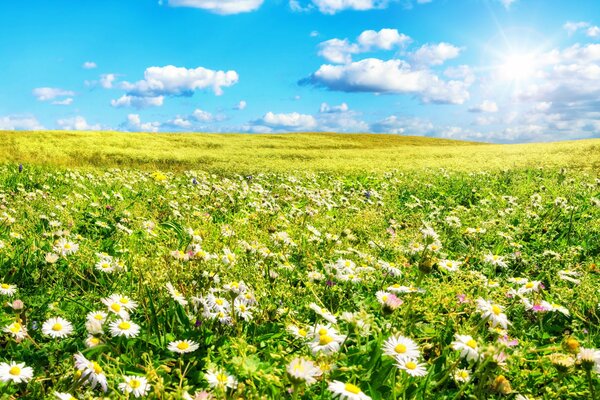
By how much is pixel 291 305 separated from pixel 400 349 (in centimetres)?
174

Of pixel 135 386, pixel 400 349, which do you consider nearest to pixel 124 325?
pixel 135 386

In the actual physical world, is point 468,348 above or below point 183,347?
above

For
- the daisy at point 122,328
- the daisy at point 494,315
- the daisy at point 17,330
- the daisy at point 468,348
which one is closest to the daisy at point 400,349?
the daisy at point 468,348

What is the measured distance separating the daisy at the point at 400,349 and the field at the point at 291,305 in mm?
11

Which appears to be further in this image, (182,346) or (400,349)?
(182,346)

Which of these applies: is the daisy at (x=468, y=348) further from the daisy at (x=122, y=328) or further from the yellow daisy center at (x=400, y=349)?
the daisy at (x=122, y=328)

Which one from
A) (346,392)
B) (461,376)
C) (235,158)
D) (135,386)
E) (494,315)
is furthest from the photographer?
(235,158)

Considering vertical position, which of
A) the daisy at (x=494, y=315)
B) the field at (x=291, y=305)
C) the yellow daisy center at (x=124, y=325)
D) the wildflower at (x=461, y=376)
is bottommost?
the wildflower at (x=461, y=376)

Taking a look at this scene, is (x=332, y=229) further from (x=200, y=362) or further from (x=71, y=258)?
(x=200, y=362)

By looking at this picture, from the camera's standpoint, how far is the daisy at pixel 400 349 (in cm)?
216

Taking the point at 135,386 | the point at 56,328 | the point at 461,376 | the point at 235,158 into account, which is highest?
the point at 235,158

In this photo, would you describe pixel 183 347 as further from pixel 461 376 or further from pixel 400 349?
pixel 461 376

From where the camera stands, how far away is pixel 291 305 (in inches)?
151

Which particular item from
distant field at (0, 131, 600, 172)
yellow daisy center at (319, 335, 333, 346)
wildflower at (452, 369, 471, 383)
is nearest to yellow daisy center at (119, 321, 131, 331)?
yellow daisy center at (319, 335, 333, 346)
